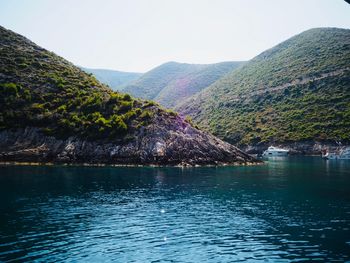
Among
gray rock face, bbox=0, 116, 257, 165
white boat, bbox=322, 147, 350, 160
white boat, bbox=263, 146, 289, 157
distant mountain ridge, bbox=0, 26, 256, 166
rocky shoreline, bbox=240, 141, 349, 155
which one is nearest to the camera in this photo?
gray rock face, bbox=0, 116, 257, 165

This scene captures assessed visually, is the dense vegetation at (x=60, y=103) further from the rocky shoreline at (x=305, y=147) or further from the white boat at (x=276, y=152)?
the rocky shoreline at (x=305, y=147)

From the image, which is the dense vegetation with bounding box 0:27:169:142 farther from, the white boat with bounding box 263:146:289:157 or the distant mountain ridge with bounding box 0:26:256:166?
the white boat with bounding box 263:146:289:157

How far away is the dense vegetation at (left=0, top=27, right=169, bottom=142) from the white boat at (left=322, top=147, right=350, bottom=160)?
7860cm

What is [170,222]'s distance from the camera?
3847 cm

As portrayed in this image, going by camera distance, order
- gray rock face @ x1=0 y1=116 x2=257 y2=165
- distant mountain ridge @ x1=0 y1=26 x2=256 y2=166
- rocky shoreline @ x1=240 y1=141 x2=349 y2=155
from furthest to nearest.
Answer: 1. rocky shoreline @ x1=240 y1=141 x2=349 y2=155
2. distant mountain ridge @ x1=0 y1=26 x2=256 y2=166
3. gray rock face @ x1=0 y1=116 x2=257 y2=165

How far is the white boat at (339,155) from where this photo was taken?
15202cm

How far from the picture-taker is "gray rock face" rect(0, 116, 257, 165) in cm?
10325

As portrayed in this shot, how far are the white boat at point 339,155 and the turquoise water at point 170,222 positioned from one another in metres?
92.0

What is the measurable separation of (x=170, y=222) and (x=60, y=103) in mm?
95091

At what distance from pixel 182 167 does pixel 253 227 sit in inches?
2707

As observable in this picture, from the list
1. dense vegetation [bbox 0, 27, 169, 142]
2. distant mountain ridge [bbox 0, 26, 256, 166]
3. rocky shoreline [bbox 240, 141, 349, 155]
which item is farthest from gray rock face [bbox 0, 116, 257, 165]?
rocky shoreline [bbox 240, 141, 349, 155]

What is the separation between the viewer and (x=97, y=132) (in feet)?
370

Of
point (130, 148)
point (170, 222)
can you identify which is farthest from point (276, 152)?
point (170, 222)

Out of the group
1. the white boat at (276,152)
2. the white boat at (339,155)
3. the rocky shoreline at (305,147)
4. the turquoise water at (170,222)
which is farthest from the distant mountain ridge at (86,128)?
the rocky shoreline at (305,147)
